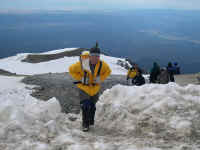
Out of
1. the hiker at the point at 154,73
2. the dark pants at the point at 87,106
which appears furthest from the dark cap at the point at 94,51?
the hiker at the point at 154,73

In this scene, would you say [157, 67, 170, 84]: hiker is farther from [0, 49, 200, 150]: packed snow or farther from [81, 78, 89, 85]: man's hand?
[81, 78, 89, 85]: man's hand

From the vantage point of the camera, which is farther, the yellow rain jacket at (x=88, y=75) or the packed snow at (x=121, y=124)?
the yellow rain jacket at (x=88, y=75)

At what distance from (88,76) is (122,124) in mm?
1357

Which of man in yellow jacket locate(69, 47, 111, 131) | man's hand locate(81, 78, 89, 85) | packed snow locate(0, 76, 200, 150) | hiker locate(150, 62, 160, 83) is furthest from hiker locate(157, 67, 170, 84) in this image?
man's hand locate(81, 78, 89, 85)

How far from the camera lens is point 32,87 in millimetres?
11797

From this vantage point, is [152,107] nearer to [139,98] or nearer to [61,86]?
[139,98]

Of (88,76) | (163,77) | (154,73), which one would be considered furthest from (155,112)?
(154,73)

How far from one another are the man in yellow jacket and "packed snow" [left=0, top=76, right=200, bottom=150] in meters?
0.52

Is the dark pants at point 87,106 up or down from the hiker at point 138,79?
up

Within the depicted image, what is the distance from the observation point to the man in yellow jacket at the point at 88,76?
575cm

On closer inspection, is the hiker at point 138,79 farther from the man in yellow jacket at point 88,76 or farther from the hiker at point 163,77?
the man in yellow jacket at point 88,76

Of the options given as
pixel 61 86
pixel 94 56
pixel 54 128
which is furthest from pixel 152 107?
pixel 61 86

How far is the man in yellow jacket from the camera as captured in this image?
18.9 ft

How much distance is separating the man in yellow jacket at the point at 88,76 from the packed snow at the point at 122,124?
0.52m
